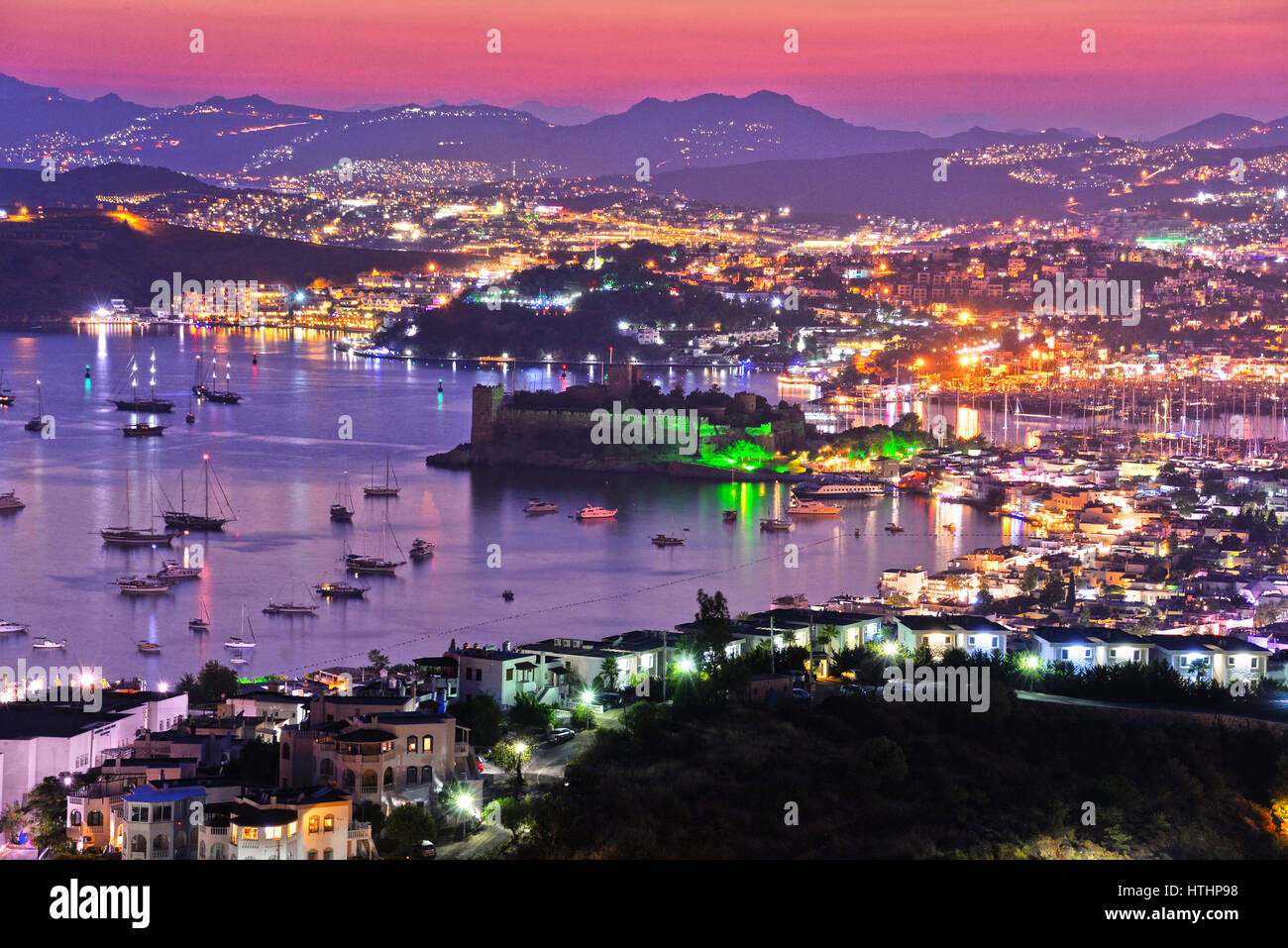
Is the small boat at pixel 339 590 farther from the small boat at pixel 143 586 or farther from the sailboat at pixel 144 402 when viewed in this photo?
the sailboat at pixel 144 402

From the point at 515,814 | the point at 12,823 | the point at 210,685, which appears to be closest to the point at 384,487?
the point at 210,685

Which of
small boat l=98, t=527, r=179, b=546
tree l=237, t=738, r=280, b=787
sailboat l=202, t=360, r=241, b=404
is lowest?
small boat l=98, t=527, r=179, b=546

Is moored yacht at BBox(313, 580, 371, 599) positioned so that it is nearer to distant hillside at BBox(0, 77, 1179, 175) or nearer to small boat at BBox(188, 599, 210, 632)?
small boat at BBox(188, 599, 210, 632)

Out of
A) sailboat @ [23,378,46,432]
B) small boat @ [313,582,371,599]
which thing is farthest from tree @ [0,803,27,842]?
sailboat @ [23,378,46,432]

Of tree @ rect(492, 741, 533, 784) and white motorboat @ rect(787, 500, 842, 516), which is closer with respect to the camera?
tree @ rect(492, 741, 533, 784)

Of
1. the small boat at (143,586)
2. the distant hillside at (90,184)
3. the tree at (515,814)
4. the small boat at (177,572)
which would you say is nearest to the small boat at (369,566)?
the small boat at (177,572)

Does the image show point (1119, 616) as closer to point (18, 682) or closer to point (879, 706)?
point (879, 706)
